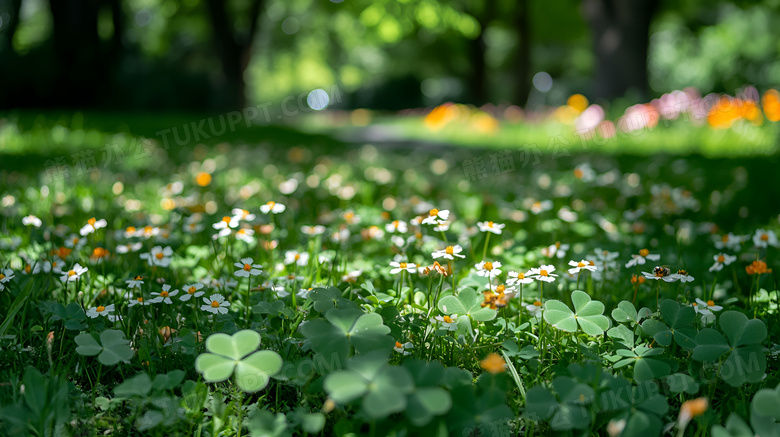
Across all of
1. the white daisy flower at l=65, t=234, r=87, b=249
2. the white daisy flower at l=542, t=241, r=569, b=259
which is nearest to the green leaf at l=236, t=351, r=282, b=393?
the white daisy flower at l=542, t=241, r=569, b=259

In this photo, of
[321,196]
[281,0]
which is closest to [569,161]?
[321,196]

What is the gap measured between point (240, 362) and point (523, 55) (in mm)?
19743

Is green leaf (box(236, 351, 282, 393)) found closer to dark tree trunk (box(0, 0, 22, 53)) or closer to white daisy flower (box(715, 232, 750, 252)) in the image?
white daisy flower (box(715, 232, 750, 252))

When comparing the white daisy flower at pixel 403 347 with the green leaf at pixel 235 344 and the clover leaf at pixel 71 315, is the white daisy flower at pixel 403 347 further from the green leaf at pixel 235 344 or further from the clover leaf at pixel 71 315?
the clover leaf at pixel 71 315

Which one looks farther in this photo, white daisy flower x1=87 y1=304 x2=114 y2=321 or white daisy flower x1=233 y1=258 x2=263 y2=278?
white daisy flower x1=233 y1=258 x2=263 y2=278

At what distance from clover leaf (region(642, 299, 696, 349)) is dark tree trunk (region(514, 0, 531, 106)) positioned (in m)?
18.7

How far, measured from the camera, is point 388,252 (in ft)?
9.32

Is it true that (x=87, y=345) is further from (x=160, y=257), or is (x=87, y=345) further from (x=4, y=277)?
(x=160, y=257)

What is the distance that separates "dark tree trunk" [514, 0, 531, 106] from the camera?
18766mm

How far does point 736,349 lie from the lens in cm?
146

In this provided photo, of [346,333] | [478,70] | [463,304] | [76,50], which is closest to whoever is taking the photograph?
[346,333]

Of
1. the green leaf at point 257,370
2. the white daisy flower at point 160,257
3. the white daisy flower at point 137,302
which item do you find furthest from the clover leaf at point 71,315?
the green leaf at point 257,370

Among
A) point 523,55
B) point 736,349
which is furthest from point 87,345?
point 523,55

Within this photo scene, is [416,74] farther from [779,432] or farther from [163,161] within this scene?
[779,432]
